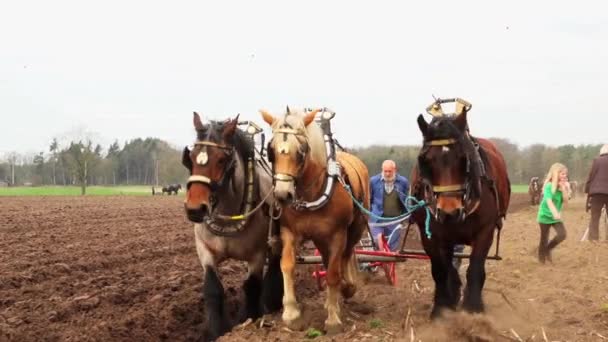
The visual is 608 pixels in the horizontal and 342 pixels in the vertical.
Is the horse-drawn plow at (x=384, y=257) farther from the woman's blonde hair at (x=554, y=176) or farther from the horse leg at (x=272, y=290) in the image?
the woman's blonde hair at (x=554, y=176)

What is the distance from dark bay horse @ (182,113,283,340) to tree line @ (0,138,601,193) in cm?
2299

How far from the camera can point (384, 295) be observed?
24.5 feet

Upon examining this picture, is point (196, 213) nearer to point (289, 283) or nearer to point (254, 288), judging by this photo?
point (289, 283)

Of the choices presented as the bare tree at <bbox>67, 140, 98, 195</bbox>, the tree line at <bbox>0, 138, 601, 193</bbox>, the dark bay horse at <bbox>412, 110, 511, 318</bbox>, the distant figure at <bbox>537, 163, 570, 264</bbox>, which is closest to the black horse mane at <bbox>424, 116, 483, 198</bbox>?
the dark bay horse at <bbox>412, 110, 511, 318</bbox>

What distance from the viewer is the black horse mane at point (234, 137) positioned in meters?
5.68

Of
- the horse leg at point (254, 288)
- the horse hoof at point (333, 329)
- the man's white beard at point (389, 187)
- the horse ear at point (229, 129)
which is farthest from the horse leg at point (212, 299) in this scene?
the man's white beard at point (389, 187)

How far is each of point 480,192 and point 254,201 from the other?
6.61 feet

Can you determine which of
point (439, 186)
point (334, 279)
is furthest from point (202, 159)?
point (439, 186)

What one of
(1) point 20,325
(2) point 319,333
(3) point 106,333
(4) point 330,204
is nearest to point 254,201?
(4) point 330,204

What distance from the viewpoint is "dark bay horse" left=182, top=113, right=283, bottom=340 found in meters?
5.52

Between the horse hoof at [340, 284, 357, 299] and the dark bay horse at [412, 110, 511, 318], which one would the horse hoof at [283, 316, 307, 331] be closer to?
the horse hoof at [340, 284, 357, 299]

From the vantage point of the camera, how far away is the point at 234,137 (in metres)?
6.00

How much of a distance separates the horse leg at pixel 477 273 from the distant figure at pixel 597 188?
7.15 meters

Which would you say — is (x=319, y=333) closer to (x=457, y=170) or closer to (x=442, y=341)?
(x=442, y=341)
